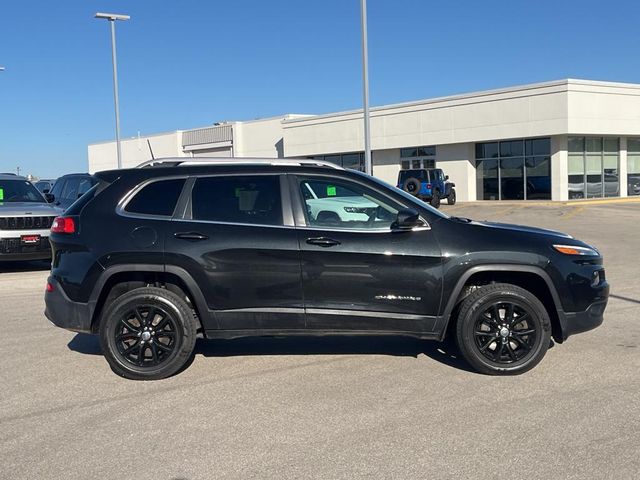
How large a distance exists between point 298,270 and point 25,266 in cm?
1046

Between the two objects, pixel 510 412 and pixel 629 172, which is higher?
pixel 629 172

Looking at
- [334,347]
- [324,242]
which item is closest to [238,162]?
[324,242]

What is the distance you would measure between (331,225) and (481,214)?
21.8 m

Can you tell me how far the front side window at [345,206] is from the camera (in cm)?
559

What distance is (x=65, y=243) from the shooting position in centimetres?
572

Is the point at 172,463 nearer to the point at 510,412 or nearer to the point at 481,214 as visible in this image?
the point at 510,412

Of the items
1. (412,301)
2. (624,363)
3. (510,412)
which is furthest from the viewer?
(624,363)

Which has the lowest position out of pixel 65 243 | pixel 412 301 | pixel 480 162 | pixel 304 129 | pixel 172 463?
pixel 172 463

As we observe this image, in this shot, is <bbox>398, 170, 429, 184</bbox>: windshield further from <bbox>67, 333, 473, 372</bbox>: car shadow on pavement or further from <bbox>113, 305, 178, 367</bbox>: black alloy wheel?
<bbox>113, 305, 178, 367</bbox>: black alloy wheel

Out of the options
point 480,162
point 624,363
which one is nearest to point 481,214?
point 480,162

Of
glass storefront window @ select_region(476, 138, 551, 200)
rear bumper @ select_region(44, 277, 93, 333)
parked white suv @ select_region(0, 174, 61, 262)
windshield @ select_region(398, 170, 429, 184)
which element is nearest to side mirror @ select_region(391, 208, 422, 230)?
rear bumper @ select_region(44, 277, 93, 333)

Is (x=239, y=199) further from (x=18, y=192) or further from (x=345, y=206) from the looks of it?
(x=18, y=192)

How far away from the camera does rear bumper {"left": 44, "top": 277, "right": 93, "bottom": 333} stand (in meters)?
5.66

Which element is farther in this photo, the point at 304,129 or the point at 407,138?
the point at 304,129
